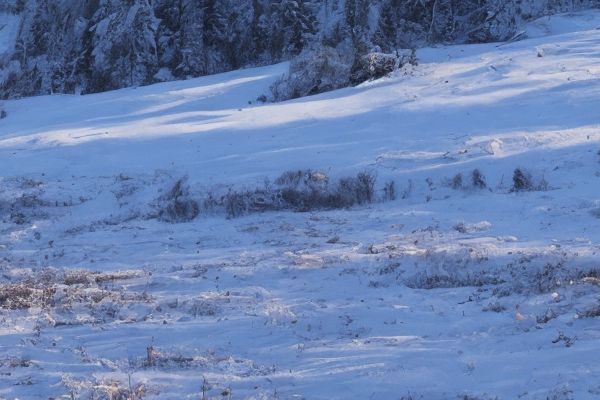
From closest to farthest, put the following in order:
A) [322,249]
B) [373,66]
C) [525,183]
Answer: [322,249] → [525,183] → [373,66]

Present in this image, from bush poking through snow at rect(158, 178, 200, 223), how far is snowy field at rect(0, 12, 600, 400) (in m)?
0.13

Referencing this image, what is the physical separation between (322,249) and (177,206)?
3279 mm

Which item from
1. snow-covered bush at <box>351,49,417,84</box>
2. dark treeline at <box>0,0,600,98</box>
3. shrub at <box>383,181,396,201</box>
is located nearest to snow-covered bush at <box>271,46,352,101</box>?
snow-covered bush at <box>351,49,417,84</box>

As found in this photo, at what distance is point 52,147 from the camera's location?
15.9m

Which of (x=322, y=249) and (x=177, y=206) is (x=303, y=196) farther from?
(x=322, y=249)

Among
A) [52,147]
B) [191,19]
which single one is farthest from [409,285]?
[191,19]

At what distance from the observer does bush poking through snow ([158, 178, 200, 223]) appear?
11.7 metres

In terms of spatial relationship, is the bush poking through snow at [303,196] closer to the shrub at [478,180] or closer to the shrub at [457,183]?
the shrub at [457,183]

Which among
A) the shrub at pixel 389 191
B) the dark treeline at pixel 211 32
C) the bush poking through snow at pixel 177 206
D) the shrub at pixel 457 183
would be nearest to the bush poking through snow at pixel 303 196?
the shrub at pixel 389 191

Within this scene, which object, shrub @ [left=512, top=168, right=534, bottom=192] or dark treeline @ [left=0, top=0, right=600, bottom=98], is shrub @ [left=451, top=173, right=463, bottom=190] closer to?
shrub @ [left=512, top=168, right=534, bottom=192]

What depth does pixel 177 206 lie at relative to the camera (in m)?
11.9

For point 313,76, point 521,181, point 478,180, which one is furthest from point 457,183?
point 313,76

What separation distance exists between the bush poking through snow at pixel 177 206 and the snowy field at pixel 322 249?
13 centimetres

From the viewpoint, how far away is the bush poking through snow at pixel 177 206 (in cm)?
1166
